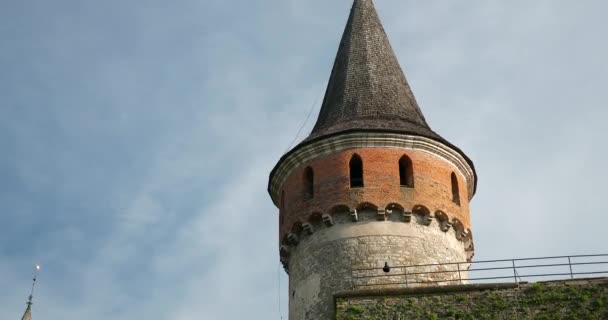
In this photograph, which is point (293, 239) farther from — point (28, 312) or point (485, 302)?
point (28, 312)

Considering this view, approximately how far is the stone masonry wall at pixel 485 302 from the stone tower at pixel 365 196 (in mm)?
1557

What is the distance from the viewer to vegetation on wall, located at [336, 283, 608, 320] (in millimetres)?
21500

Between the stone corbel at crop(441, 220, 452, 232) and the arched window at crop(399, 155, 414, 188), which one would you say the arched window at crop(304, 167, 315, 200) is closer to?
the arched window at crop(399, 155, 414, 188)

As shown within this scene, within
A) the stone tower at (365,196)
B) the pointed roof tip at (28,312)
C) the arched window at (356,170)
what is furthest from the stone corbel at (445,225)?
the pointed roof tip at (28,312)

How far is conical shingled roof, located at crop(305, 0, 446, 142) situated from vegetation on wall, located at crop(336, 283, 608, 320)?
5.55 metres

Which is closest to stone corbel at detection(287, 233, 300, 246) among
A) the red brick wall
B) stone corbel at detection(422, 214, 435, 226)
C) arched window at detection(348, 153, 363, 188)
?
the red brick wall

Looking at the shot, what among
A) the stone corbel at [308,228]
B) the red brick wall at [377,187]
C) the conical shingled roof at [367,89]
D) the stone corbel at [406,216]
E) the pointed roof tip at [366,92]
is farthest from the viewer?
the conical shingled roof at [367,89]

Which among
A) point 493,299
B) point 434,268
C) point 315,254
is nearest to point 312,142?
point 315,254

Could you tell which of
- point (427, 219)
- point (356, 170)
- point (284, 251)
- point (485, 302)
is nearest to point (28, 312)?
point (284, 251)

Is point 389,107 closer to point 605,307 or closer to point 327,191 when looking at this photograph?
point 327,191

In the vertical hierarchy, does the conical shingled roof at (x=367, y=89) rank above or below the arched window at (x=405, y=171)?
above

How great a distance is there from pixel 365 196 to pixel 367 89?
188 inches

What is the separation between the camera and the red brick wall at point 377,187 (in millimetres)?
24891

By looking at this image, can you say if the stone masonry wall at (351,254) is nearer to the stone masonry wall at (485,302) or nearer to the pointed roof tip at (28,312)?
the stone masonry wall at (485,302)
